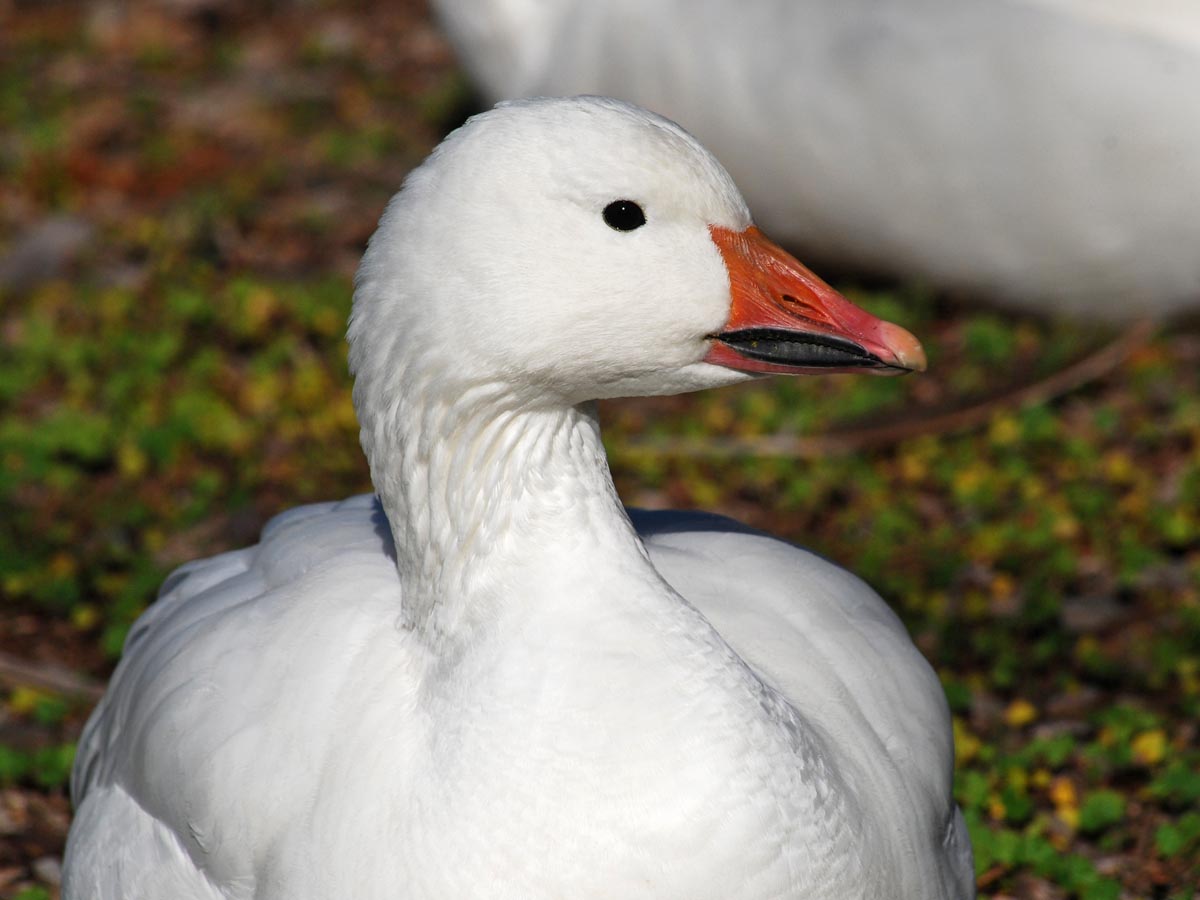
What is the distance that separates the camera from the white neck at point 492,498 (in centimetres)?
274

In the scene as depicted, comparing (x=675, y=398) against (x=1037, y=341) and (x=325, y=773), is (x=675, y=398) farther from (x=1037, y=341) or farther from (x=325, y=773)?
(x=325, y=773)

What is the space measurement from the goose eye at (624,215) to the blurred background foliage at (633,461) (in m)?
1.92

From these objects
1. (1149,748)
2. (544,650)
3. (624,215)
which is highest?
(624,215)

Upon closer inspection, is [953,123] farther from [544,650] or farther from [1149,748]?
[544,650]

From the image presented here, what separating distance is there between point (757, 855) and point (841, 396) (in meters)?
3.65

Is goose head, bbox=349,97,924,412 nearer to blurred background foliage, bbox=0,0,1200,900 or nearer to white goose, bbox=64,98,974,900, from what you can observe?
white goose, bbox=64,98,974,900

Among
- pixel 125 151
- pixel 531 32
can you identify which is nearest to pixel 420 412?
pixel 531 32

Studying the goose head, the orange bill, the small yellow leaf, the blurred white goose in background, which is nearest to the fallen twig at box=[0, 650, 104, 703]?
the goose head

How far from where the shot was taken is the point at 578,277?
8.54 ft

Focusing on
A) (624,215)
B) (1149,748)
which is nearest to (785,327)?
(624,215)

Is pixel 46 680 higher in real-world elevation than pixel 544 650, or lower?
lower

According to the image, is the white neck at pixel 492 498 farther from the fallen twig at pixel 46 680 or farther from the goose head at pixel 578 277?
the fallen twig at pixel 46 680

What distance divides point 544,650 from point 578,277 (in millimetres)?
614

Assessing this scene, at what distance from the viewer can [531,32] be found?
7027mm
